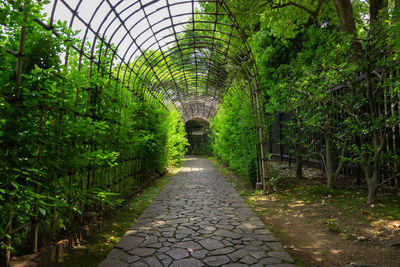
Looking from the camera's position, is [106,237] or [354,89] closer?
[106,237]

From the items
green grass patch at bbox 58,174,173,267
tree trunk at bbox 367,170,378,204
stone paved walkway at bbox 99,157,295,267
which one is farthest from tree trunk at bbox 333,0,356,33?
green grass patch at bbox 58,174,173,267

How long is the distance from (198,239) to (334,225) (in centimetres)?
196

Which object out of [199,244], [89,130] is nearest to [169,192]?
[199,244]

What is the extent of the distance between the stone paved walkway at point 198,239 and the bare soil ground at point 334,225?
0.28 m

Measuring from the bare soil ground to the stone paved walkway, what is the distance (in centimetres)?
28

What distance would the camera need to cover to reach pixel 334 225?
11.0 feet

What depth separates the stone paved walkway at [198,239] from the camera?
8.51 ft

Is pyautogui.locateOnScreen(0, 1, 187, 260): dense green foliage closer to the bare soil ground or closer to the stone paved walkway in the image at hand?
the stone paved walkway

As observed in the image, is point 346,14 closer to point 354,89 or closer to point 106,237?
point 354,89

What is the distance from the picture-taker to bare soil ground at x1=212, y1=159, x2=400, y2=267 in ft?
8.50

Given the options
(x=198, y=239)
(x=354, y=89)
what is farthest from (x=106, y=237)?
(x=354, y=89)

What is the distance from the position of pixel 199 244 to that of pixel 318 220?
2.12m

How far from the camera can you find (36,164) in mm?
2004

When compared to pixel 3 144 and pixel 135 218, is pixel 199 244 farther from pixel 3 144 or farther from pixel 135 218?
pixel 3 144
